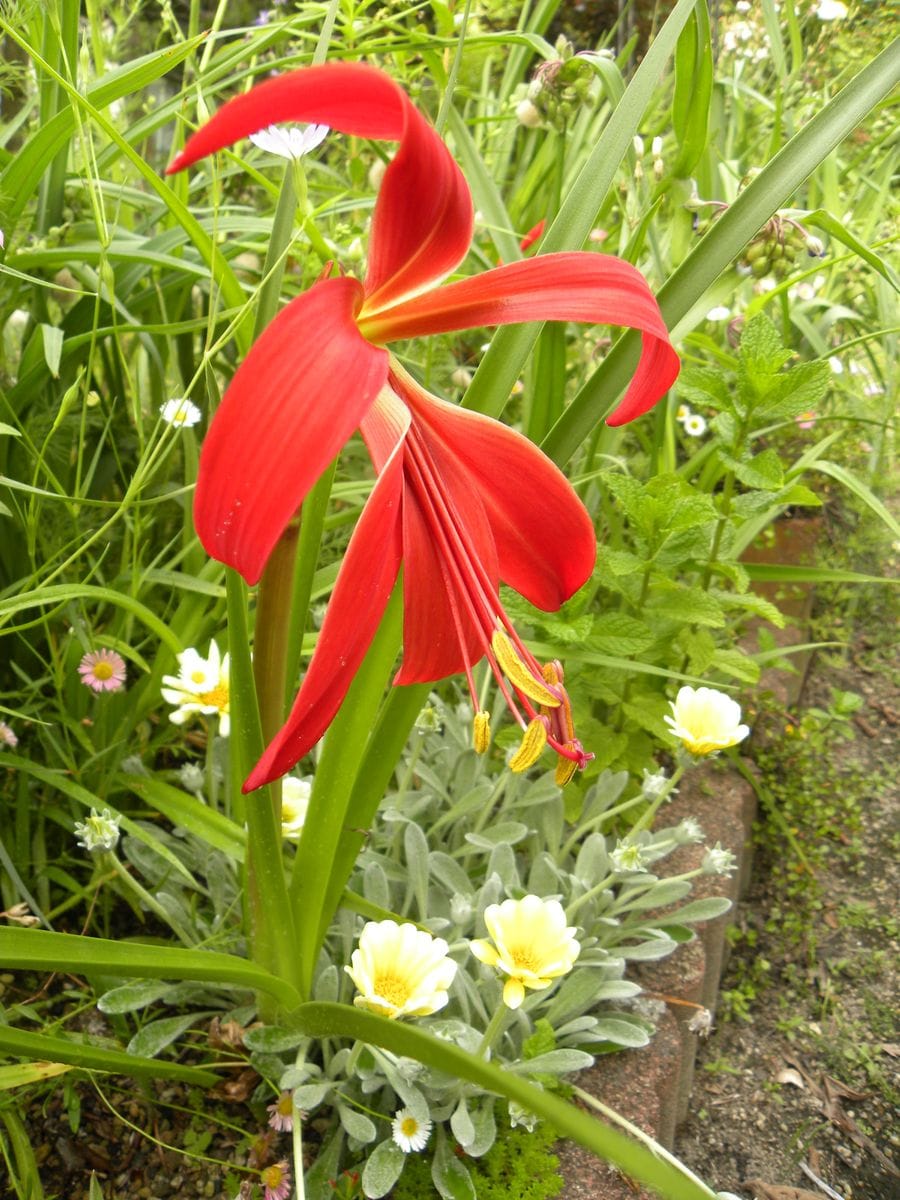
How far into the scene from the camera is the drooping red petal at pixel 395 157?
45cm

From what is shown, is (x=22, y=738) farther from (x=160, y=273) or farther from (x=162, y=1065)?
(x=160, y=273)

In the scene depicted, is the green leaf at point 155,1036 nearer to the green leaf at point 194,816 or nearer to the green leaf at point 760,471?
the green leaf at point 194,816

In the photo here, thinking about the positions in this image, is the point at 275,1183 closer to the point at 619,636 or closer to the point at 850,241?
the point at 619,636

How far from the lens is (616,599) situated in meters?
1.68

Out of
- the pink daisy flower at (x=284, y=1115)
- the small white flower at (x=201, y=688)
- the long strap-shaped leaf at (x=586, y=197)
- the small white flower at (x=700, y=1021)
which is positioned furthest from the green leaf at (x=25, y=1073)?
the small white flower at (x=700, y=1021)

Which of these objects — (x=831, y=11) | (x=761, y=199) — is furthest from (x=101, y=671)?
(x=831, y=11)

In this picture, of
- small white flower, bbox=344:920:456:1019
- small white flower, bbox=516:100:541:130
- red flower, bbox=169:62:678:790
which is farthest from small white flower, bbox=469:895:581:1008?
small white flower, bbox=516:100:541:130

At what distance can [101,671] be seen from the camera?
106 centimetres

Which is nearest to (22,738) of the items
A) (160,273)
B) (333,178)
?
(160,273)

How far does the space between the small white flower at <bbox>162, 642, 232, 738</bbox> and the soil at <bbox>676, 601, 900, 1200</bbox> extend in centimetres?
93

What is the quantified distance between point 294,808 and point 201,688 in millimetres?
161

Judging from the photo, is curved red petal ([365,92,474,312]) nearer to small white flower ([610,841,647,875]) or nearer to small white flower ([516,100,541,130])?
small white flower ([610,841,647,875])

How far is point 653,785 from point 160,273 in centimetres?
94

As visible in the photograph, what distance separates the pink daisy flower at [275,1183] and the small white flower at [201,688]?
Answer: 1.38ft
